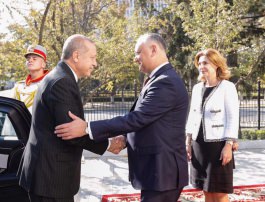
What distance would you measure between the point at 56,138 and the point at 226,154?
1885mm

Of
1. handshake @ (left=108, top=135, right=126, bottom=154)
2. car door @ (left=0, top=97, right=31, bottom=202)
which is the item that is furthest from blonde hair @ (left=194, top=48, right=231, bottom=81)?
car door @ (left=0, top=97, right=31, bottom=202)

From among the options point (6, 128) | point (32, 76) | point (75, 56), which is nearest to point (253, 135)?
point (32, 76)

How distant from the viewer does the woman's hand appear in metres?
3.76

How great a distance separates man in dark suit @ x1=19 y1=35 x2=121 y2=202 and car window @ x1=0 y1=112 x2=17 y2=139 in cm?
56

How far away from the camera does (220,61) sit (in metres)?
3.96

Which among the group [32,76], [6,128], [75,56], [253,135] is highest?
[75,56]

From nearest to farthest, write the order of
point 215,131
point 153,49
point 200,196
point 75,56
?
1. point 75,56
2. point 153,49
3. point 215,131
4. point 200,196

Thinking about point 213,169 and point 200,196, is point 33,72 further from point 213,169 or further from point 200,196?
point 200,196

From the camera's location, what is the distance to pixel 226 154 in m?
3.76

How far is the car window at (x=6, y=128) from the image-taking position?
3.19 metres

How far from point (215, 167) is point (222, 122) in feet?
1.53

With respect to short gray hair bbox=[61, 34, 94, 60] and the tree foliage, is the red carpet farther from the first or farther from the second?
the tree foliage

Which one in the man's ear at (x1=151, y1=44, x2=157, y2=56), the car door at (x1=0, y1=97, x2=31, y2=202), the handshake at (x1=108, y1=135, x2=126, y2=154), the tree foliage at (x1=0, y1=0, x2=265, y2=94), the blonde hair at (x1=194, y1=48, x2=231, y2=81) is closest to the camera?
the man's ear at (x1=151, y1=44, x2=157, y2=56)

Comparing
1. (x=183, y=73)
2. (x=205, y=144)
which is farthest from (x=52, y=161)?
(x=183, y=73)
